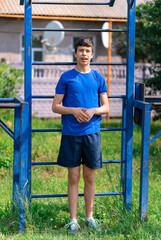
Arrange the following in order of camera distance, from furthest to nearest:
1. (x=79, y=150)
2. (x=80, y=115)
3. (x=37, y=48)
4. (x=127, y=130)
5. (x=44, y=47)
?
1. (x=37, y=48)
2. (x=44, y=47)
3. (x=127, y=130)
4. (x=79, y=150)
5. (x=80, y=115)

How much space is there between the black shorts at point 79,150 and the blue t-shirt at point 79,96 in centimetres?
5

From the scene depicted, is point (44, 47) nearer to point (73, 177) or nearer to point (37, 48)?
point (37, 48)

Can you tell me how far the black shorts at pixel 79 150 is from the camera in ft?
9.96

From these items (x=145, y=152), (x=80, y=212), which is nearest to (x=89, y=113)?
(x=145, y=152)

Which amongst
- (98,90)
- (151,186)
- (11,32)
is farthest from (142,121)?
(11,32)

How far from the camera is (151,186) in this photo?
450 centimetres

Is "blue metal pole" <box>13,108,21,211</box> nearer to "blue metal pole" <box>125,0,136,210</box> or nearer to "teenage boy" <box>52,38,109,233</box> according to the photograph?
"teenage boy" <box>52,38,109,233</box>

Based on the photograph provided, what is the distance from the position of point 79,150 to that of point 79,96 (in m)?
0.43

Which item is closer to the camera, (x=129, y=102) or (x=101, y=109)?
(x=101, y=109)

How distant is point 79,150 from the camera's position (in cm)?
307

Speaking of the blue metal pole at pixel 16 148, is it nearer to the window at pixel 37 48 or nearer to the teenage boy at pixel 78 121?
the teenage boy at pixel 78 121

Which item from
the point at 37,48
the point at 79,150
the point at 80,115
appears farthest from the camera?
the point at 37,48

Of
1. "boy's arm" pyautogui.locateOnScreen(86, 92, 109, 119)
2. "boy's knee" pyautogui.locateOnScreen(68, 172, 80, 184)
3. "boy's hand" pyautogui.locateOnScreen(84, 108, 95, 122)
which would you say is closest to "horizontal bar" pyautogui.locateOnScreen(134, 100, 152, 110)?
"boy's arm" pyautogui.locateOnScreen(86, 92, 109, 119)

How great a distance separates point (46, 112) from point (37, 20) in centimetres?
375
